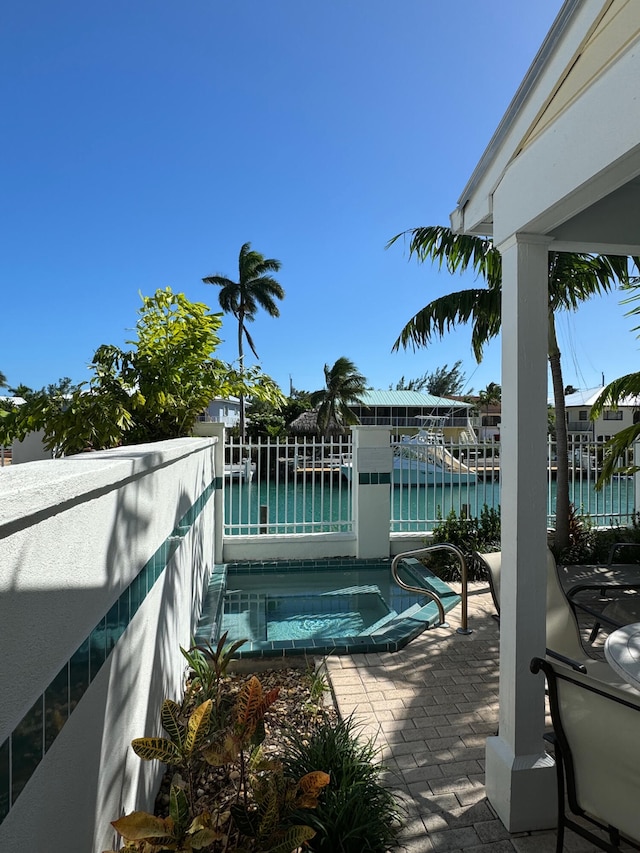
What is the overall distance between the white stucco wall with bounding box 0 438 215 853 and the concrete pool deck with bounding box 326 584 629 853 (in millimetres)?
1380

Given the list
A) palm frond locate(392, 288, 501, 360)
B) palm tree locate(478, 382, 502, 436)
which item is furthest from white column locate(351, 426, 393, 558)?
palm tree locate(478, 382, 502, 436)

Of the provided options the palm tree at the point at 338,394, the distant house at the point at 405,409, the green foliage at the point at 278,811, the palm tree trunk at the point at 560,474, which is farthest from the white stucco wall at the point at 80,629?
the distant house at the point at 405,409

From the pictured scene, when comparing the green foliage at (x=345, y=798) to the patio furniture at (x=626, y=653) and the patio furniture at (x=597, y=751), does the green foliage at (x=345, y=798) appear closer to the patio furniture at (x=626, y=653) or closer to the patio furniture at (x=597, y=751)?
the patio furniture at (x=597, y=751)

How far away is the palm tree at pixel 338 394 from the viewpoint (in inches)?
1415

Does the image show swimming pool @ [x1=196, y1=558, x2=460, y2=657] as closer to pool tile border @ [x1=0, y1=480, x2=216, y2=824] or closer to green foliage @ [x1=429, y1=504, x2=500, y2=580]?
green foliage @ [x1=429, y1=504, x2=500, y2=580]

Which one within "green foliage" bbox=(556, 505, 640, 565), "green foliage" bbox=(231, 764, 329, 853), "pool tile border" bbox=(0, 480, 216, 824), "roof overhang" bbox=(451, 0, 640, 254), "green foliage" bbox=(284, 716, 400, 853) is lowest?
"green foliage" bbox=(284, 716, 400, 853)

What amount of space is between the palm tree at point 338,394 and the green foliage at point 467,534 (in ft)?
91.5

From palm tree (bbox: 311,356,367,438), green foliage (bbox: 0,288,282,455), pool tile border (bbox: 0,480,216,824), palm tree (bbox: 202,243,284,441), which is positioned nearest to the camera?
pool tile border (bbox: 0,480,216,824)

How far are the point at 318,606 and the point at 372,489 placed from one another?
202 cm

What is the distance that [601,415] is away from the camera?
832 inches

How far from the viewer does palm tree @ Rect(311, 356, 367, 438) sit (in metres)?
35.9

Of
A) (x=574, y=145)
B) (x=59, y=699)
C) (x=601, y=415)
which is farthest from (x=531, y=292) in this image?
(x=601, y=415)

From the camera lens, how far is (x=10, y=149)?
79.5 feet

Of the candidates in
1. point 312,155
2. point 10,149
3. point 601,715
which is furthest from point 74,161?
point 601,715
